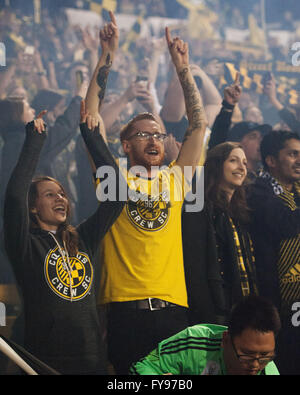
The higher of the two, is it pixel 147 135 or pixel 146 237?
pixel 147 135

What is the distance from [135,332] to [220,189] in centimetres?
84

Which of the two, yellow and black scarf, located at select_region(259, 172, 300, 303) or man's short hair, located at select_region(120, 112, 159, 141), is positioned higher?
man's short hair, located at select_region(120, 112, 159, 141)

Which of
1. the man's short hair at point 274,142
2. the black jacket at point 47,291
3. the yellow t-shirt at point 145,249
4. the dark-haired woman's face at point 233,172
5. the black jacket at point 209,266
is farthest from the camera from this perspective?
the man's short hair at point 274,142

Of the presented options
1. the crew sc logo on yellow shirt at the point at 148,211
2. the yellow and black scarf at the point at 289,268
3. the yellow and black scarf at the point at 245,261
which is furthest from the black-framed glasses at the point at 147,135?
the yellow and black scarf at the point at 289,268

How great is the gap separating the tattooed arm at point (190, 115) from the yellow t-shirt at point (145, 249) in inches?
7.2

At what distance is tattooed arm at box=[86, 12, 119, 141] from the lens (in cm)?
267

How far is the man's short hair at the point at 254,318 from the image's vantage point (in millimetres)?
1716

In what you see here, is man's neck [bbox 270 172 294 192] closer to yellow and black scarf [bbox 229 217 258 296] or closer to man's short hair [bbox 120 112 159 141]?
yellow and black scarf [bbox 229 217 258 296]

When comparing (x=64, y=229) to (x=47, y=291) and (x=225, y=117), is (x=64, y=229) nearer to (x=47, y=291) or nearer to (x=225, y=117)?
(x=47, y=291)

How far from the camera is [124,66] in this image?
3.23 meters

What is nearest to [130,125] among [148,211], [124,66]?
[148,211]

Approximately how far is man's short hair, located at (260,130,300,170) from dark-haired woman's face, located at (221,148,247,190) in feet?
0.57

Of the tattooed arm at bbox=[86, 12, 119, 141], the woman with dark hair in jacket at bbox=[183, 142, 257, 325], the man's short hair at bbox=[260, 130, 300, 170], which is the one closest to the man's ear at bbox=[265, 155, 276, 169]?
the man's short hair at bbox=[260, 130, 300, 170]

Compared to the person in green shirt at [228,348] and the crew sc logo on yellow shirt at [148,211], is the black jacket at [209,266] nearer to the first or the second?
the crew sc logo on yellow shirt at [148,211]
